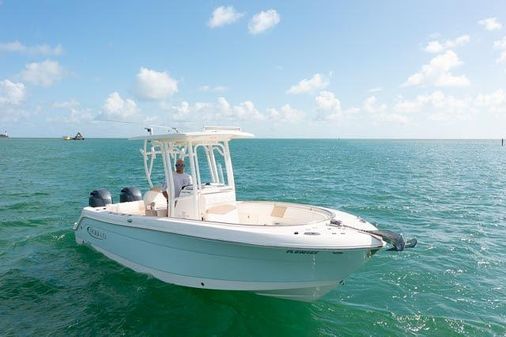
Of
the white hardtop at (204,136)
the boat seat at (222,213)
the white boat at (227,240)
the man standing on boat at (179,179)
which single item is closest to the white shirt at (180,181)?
the man standing on boat at (179,179)

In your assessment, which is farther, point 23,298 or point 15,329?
point 23,298

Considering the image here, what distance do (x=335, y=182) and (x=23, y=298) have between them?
882 inches

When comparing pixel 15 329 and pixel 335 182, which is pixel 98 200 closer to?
pixel 15 329

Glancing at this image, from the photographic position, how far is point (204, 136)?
873cm

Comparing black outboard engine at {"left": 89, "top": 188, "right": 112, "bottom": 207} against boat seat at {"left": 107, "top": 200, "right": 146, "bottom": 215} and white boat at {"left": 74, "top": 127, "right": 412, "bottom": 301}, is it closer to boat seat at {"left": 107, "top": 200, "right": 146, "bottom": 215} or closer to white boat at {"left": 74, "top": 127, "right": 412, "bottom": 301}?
boat seat at {"left": 107, "top": 200, "right": 146, "bottom": 215}

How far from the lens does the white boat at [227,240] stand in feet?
22.7

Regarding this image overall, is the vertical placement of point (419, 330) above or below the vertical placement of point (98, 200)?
below

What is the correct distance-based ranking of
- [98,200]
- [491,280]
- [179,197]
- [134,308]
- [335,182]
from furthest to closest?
1. [335,182]
2. [98,200]
3. [491,280]
4. [179,197]
5. [134,308]

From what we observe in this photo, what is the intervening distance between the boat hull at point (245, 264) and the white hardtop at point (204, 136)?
2.11m

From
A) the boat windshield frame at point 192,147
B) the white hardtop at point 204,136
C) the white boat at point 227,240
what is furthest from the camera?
the boat windshield frame at point 192,147

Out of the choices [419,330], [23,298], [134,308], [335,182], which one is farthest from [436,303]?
[335,182]

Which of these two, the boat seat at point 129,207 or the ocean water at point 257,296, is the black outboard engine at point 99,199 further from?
the ocean water at point 257,296

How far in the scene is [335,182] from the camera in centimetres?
2789

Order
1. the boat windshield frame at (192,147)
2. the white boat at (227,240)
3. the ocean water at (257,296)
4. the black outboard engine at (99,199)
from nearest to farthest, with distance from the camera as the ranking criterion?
the white boat at (227,240), the ocean water at (257,296), the boat windshield frame at (192,147), the black outboard engine at (99,199)
